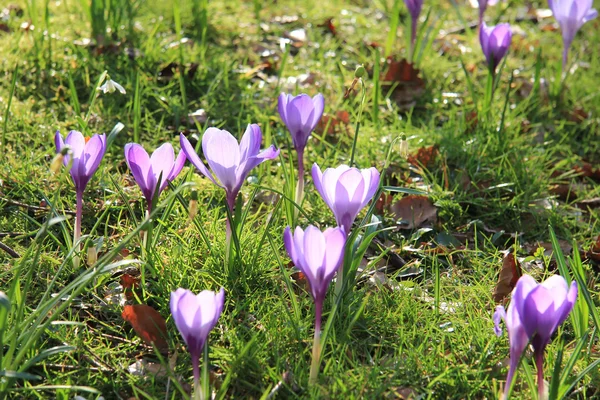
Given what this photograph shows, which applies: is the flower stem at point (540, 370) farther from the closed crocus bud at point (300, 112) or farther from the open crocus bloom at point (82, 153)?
the open crocus bloom at point (82, 153)

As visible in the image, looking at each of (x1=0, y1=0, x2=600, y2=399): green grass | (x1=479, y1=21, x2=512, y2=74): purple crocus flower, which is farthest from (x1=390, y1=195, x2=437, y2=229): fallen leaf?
(x1=479, y1=21, x2=512, y2=74): purple crocus flower

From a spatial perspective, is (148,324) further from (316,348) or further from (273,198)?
(273,198)

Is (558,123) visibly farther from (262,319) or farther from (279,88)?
(262,319)

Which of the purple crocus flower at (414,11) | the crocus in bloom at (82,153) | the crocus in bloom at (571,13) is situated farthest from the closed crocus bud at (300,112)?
the crocus in bloom at (571,13)

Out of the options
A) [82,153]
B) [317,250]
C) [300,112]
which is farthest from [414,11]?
[317,250]

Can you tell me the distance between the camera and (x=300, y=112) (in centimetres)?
196

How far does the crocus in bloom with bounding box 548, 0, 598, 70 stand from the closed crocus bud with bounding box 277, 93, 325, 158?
71.3 inches

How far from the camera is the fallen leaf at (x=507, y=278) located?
6.75ft

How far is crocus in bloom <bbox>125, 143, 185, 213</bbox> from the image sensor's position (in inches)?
70.7

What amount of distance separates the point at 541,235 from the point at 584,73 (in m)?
1.61

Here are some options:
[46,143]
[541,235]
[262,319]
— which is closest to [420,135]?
[541,235]

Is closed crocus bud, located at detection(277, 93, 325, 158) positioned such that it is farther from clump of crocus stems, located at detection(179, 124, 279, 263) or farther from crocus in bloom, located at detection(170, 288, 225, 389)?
crocus in bloom, located at detection(170, 288, 225, 389)

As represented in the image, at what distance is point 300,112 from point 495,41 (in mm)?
1233

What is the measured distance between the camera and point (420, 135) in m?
2.87
